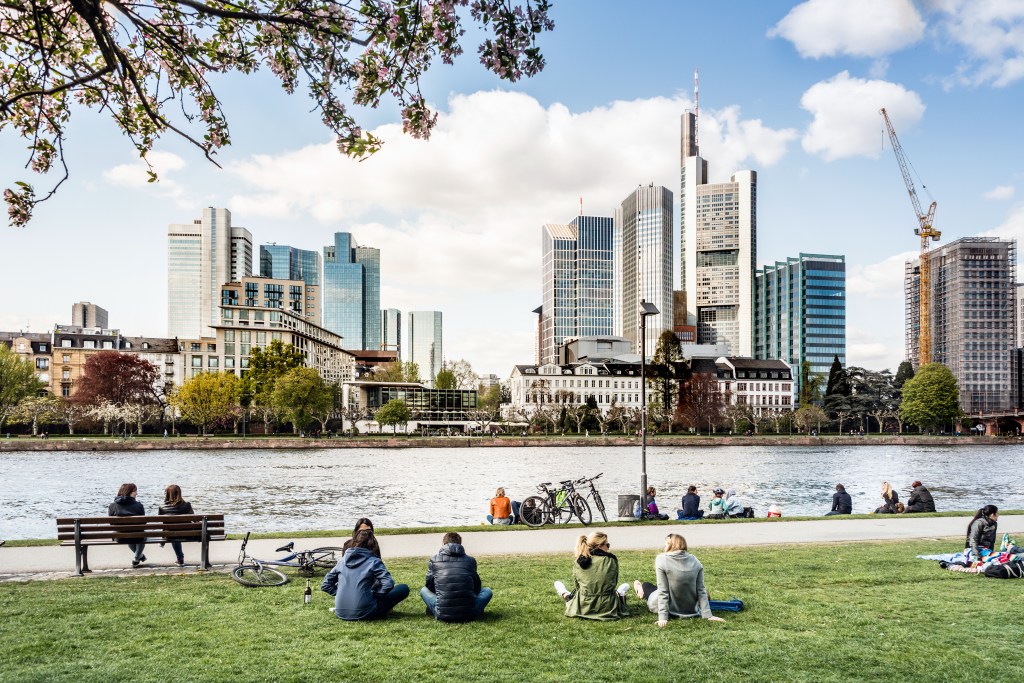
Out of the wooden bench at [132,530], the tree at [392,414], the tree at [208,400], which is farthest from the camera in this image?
the tree at [392,414]

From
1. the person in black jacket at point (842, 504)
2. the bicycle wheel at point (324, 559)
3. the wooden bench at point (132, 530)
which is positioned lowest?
the person in black jacket at point (842, 504)

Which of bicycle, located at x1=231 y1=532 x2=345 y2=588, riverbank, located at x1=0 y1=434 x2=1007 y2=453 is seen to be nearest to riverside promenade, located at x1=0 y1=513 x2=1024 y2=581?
bicycle, located at x1=231 y1=532 x2=345 y2=588

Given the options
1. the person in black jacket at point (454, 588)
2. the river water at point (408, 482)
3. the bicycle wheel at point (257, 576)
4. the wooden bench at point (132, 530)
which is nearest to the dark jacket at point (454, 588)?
the person in black jacket at point (454, 588)

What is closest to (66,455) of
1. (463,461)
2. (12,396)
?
(12,396)

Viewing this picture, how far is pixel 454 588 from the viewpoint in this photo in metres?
10.4

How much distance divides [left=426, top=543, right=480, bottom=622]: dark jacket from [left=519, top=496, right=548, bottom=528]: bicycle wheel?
12224 millimetres

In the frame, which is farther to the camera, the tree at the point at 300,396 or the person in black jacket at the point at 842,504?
the tree at the point at 300,396

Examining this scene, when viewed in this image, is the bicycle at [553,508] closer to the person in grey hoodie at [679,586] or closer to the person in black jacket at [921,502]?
the person in grey hoodie at [679,586]

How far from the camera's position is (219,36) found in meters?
6.76

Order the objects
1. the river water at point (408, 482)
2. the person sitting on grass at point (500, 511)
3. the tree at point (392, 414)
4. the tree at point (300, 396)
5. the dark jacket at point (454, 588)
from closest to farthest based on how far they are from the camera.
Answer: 1. the dark jacket at point (454, 588)
2. the person sitting on grass at point (500, 511)
3. the river water at point (408, 482)
4. the tree at point (300, 396)
5. the tree at point (392, 414)

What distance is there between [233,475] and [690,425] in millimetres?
95118

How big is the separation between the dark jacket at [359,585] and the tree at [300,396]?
319ft

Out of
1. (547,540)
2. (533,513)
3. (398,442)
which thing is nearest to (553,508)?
(533,513)

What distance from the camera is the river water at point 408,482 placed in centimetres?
3391
